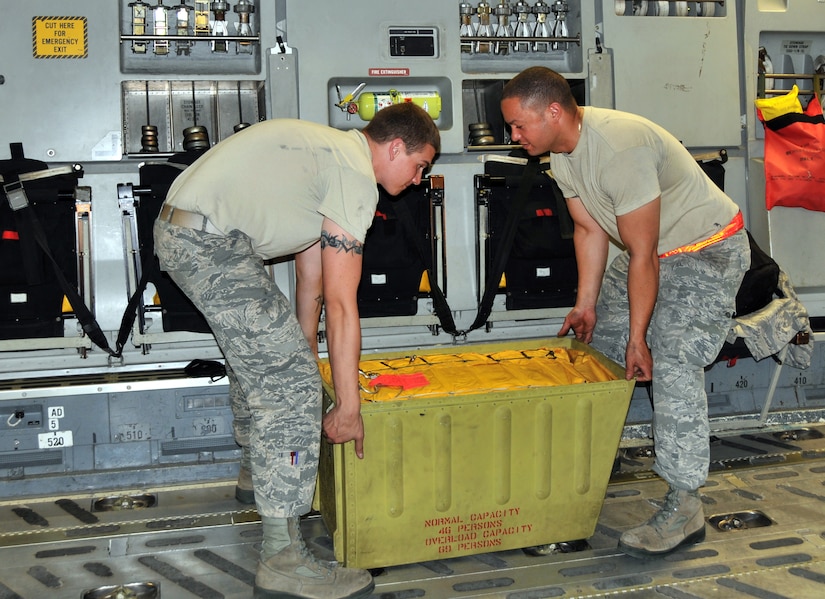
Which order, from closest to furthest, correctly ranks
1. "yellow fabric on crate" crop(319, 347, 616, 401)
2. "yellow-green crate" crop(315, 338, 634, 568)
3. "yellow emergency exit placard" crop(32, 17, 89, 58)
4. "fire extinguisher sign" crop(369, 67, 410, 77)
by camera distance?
1. "yellow-green crate" crop(315, 338, 634, 568)
2. "yellow fabric on crate" crop(319, 347, 616, 401)
3. "yellow emergency exit placard" crop(32, 17, 89, 58)
4. "fire extinguisher sign" crop(369, 67, 410, 77)

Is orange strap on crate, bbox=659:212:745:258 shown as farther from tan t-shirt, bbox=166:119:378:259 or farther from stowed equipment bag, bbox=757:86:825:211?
stowed equipment bag, bbox=757:86:825:211

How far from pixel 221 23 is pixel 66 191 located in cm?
123

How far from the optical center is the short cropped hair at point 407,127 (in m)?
2.64

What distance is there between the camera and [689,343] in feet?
10.1

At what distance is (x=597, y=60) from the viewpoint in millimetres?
4594

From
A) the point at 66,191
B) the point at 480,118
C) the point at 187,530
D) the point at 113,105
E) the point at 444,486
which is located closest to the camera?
the point at 444,486

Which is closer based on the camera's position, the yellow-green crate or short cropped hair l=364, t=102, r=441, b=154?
short cropped hair l=364, t=102, r=441, b=154

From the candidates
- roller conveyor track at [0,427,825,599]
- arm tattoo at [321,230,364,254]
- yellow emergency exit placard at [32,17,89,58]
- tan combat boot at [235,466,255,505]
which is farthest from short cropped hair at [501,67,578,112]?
yellow emergency exit placard at [32,17,89,58]

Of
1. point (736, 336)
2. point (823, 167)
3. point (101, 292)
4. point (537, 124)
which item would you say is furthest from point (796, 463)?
point (101, 292)

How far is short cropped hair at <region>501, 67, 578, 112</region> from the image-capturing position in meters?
2.96

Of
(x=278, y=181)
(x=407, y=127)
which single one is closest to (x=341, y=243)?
(x=278, y=181)

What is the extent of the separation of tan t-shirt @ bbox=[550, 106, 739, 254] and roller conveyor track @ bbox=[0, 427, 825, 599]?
1.16 meters

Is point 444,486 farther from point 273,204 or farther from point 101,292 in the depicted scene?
point 101,292

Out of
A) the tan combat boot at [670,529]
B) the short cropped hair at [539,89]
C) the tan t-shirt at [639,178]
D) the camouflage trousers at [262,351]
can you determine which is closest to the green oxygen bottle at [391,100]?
the tan t-shirt at [639,178]
